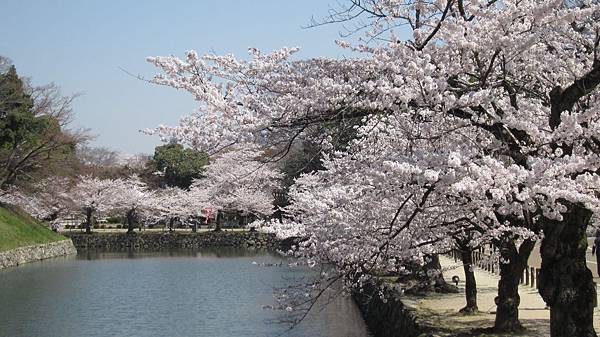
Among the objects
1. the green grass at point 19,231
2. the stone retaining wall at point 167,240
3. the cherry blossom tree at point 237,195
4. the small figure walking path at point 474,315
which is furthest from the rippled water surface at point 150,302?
the cherry blossom tree at point 237,195

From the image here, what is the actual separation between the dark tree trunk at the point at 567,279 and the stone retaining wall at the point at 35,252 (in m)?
19.8

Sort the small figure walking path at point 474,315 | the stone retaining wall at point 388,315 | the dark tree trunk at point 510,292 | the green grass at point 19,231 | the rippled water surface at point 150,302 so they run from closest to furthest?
the dark tree trunk at point 510,292 → the small figure walking path at point 474,315 → the stone retaining wall at point 388,315 → the rippled water surface at point 150,302 → the green grass at point 19,231

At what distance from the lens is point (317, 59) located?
19.1 ft

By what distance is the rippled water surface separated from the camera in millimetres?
11633

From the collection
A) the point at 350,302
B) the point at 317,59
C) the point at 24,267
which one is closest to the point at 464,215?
the point at 317,59

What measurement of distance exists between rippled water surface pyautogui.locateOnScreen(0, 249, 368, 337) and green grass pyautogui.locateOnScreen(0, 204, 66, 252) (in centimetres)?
131

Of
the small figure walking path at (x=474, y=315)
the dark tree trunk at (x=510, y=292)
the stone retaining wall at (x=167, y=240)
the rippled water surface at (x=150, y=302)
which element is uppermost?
the stone retaining wall at (x=167, y=240)

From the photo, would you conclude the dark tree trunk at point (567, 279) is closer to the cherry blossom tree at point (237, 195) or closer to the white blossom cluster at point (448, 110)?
the white blossom cluster at point (448, 110)

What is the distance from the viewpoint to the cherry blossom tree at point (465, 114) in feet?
13.8

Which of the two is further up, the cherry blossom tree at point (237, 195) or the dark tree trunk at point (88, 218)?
the cherry blossom tree at point (237, 195)

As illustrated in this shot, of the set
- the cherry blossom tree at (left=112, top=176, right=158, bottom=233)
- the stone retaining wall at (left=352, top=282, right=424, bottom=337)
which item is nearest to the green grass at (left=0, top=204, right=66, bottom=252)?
the cherry blossom tree at (left=112, top=176, right=158, bottom=233)

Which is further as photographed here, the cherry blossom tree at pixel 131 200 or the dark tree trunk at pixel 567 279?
the cherry blossom tree at pixel 131 200

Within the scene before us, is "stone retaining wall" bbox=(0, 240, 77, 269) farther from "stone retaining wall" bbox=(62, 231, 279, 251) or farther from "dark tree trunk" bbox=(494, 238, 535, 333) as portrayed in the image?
"dark tree trunk" bbox=(494, 238, 535, 333)

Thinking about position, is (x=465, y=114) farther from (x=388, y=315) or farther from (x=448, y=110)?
(x=388, y=315)
